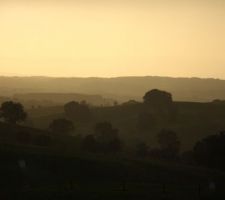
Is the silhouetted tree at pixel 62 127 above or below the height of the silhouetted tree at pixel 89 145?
above

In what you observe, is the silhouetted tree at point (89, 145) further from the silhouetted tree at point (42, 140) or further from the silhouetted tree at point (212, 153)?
the silhouetted tree at point (212, 153)

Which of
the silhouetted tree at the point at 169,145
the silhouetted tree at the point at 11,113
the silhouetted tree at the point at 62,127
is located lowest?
the silhouetted tree at the point at 169,145

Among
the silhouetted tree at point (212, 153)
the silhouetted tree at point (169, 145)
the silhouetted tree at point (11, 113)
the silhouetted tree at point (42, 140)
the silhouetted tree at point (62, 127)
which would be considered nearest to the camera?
the silhouetted tree at point (212, 153)

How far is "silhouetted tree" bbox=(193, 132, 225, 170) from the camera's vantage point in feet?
347

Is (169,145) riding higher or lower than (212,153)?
lower

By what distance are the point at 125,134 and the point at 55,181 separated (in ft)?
417

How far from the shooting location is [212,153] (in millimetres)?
107250

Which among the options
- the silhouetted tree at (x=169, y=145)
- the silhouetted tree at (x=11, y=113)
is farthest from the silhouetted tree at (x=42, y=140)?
the silhouetted tree at (x=11, y=113)

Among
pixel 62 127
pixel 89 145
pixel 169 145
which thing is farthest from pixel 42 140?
pixel 169 145

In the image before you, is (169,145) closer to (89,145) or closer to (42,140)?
(89,145)

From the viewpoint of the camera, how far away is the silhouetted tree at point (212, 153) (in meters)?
106

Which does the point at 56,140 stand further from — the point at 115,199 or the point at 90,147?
the point at 115,199

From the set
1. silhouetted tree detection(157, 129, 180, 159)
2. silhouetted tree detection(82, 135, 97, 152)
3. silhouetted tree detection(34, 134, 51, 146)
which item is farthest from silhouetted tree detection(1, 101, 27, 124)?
silhouetted tree detection(157, 129, 180, 159)

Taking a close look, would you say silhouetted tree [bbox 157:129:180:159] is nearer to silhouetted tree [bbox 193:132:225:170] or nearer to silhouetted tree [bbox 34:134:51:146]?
silhouetted tree [bbox 193:132:225:170]
